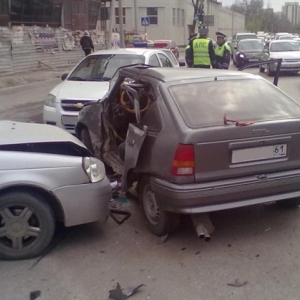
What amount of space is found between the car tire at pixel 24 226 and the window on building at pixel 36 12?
22.8 meters

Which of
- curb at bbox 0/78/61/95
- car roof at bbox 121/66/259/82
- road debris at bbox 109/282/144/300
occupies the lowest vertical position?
curb at bbox 0/78/61/95

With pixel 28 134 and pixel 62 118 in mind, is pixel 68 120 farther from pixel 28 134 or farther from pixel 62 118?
pixel 28 134

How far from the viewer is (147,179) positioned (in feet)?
16.3

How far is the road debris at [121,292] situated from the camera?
3.81m

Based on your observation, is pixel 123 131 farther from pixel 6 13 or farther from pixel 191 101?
pixel 6 13

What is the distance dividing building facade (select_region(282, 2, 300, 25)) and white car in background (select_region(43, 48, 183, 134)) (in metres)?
140

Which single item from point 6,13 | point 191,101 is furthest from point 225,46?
point 6,13

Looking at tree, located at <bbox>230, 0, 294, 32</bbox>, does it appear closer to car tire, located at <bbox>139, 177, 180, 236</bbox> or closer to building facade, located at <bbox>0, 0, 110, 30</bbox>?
building facade, located at <bbox>0, 0, 110, 30</bbox>

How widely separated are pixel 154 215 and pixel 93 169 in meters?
0.76

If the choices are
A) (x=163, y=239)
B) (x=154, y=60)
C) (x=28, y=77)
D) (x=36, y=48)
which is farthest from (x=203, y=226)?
(x=36, y=48)

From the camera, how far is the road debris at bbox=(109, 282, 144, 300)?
381cm

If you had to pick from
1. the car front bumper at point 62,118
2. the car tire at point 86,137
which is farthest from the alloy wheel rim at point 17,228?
the car front bumper at point 62,118

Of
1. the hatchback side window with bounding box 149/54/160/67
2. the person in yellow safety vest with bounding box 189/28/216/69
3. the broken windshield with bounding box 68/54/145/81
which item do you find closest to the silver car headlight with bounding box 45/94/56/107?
the broken windshield with bounding box 68/54/145/81

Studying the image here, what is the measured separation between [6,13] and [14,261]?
73.7 ft
